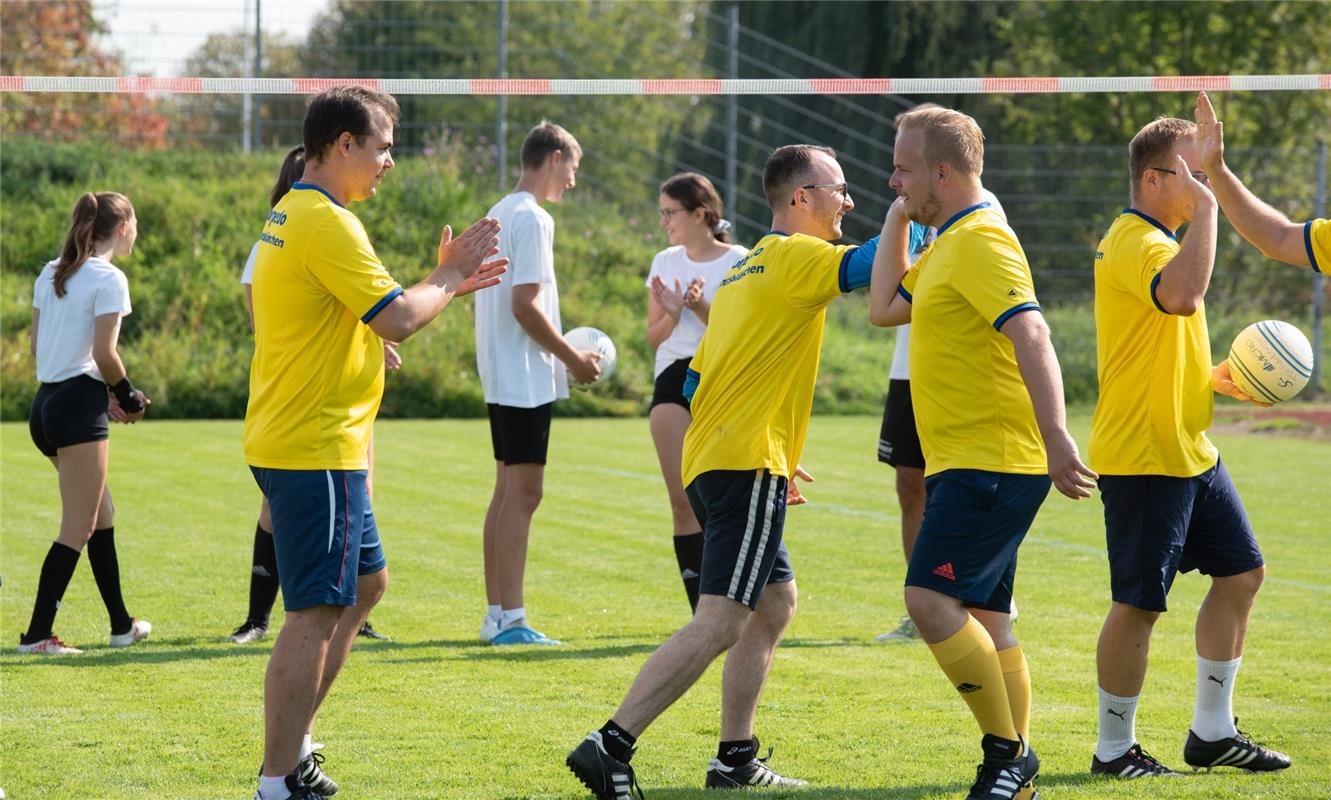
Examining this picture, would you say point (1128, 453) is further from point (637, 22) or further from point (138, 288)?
point (637, 22)

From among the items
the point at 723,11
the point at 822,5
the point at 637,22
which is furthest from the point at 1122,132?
the point at 637,22

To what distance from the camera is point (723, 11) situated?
115 feet

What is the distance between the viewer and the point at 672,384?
7.87 m

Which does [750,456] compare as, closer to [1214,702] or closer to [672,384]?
[1214,702]

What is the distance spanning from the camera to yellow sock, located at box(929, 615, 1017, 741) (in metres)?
4.69

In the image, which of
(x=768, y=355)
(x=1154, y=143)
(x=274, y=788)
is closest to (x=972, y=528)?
(x=768, y=355)

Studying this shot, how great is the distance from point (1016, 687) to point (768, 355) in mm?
1294

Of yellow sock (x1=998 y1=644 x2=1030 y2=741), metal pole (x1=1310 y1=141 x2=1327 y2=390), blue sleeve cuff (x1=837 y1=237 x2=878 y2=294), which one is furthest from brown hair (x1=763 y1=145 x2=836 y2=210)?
metal pole (x1=1310 y1=141 x2=1327 y2=390)

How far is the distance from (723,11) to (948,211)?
102 feet

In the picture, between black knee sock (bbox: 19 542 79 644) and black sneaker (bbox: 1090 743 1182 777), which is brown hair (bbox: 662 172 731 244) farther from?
black sneaker (bbox: 1090 743 1182 777)

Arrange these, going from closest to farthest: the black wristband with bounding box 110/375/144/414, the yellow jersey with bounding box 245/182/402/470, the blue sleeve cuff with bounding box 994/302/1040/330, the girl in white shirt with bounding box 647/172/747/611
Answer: the blue sleeve cuff with bounding box 994/302/1040/330, the yellow jersey with bounding box 245/182/402/470, the black wristband with bounding box 110/375/144/414, the girl in white shirt with bounding box 647/172/747/611

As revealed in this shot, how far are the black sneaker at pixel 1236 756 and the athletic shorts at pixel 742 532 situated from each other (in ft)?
5.53

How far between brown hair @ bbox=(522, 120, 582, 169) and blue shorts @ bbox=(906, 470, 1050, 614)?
12.4ft

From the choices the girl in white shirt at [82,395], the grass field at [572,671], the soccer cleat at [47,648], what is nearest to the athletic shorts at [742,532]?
the grass field at [572,671]
